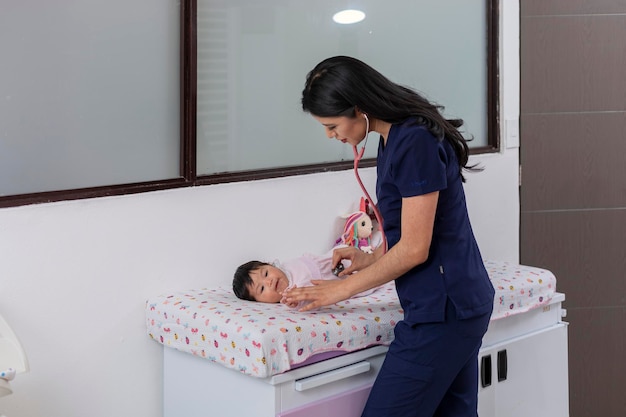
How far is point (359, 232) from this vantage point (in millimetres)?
2619

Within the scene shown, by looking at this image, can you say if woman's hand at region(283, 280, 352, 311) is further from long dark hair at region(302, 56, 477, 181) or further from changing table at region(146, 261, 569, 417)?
long dark hair at region(302, 56, 477, 181)

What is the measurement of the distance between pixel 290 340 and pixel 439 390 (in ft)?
1.15

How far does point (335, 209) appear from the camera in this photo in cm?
268

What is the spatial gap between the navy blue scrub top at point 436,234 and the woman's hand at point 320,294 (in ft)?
0.44

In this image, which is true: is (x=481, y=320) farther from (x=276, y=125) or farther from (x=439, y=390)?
(x=276, y=125)

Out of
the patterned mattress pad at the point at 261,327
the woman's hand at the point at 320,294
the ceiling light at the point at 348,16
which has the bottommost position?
the patterned mattress pad at the point at 261,327

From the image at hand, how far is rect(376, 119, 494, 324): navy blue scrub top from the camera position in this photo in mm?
1844

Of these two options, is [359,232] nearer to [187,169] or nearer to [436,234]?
[187,169]

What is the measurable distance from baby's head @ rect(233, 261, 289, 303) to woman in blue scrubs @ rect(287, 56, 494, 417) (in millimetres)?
262

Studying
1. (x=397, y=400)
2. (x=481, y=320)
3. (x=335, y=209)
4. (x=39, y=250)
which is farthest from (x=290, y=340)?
(x=335, y=209)

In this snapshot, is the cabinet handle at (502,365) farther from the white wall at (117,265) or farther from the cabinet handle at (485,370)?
the white wall at (117,265)

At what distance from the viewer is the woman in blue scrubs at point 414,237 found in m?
1.84

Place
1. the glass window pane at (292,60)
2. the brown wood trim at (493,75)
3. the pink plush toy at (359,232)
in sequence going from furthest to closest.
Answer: the brown wood trim at (493,75) < the pink plush toy at (359,232) < the glass window pane at (292,60)

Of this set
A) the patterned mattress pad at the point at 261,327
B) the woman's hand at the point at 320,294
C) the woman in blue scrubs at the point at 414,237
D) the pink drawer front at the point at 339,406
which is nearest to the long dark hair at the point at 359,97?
the woman in blue scrubs at the point at 414,237
